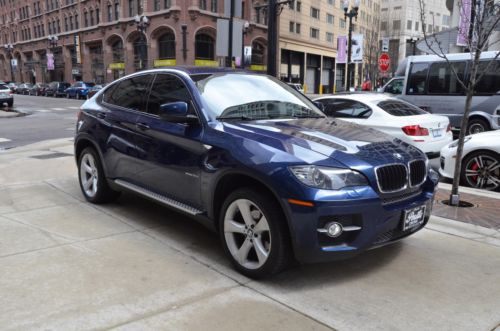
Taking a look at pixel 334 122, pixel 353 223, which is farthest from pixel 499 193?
pixel 353 223

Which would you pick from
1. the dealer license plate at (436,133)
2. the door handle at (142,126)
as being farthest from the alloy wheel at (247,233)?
the dealer license plate at (436,133)

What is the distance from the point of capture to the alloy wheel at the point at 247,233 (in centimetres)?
349

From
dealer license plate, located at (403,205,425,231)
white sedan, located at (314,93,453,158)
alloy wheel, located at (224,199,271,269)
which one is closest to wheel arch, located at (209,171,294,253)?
alloy wheel, located at (224,199,271,269)

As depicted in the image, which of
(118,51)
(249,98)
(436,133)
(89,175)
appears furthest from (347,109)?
(118,51)

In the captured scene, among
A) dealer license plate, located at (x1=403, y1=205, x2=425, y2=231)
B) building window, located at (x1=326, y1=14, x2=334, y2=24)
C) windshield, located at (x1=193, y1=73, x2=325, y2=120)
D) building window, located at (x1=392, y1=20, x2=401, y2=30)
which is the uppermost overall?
building window, located at (x1=392, y1=20, x2=401, y2=30)

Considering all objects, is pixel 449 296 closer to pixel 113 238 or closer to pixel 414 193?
pixel 414 193

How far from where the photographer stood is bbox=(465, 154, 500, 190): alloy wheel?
22.3 feet

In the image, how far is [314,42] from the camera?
62031mm

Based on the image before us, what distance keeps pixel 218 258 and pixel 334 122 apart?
1759 mm

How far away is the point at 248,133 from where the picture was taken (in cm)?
368

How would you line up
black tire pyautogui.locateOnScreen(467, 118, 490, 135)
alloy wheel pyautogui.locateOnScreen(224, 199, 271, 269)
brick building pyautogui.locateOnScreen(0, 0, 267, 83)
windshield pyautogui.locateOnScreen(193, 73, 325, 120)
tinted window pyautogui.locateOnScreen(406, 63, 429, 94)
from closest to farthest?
alloy wheel pyautogui.locateOnScreen(224, 199, 271, 269) → windshield pyautogui.locateOnScreen(193, 73, 325, 120) → black tire pyautogui.locateOnScreen(467, 118, 490, 135) → tinted window pyautogui.locateOnScreen(406, 63, 429, 94) → brick building pyautogui.locateOnScreen(0, 0, 267, 83)

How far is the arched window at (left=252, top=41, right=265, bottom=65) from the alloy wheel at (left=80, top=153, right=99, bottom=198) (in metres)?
48.9

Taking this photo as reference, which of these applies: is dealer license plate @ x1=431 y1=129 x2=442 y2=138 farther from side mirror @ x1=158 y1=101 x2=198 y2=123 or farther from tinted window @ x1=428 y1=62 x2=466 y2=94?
side mirror @ x1=158 y1=101 x2=198 y2=123

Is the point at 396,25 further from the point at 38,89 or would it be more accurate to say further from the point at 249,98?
the point at 249,98
